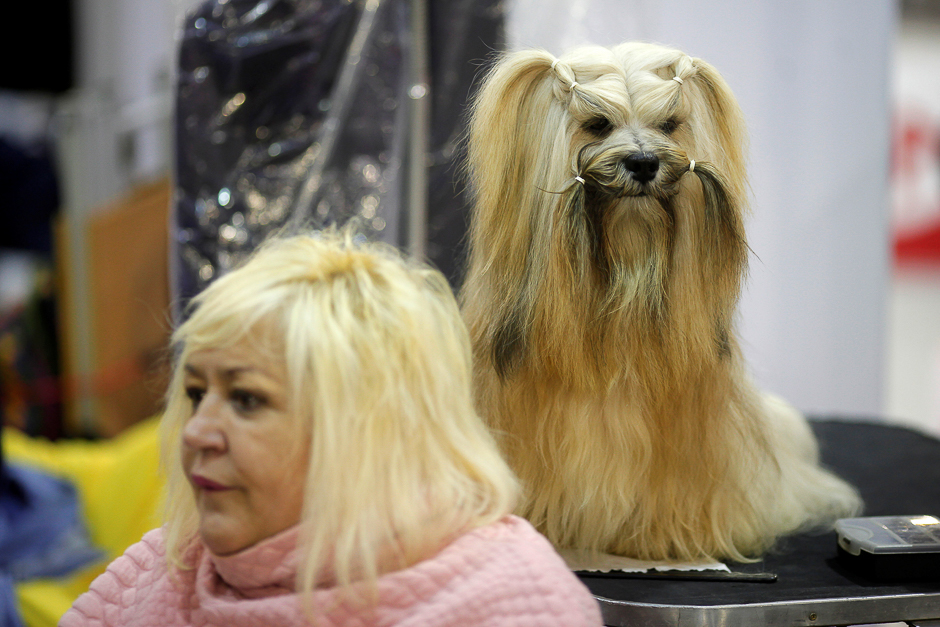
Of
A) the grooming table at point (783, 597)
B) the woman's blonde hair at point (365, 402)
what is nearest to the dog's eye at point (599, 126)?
the woman's blonde hair at point (365, 402)

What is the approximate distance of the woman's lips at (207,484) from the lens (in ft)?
3.04

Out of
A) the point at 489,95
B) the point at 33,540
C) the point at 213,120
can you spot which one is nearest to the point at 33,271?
the point at 33,540

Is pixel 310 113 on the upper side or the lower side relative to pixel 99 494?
upper

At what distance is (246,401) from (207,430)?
53 millimetres

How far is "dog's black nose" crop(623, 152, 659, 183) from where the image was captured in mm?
1128

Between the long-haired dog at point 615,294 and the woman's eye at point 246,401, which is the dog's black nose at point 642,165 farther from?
the woman's eye at point 246,401

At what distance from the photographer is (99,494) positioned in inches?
112

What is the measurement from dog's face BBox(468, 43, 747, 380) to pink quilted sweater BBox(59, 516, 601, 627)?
1.14 ft

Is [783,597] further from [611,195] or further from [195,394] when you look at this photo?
[195,394]

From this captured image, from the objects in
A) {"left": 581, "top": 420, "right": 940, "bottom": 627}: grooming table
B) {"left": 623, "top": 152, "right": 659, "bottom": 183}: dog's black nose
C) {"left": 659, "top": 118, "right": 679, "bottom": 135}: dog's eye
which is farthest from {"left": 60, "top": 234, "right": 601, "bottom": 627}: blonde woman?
{"left": 659, "top": 118, "right": 679, "bottom": 135}: dog's eye

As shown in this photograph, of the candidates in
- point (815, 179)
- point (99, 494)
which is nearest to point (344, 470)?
point (99, 494)

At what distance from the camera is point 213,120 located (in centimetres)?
191

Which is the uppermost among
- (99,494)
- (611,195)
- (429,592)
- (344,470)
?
(611,195)

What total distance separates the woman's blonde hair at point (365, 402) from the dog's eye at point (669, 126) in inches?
17.9
